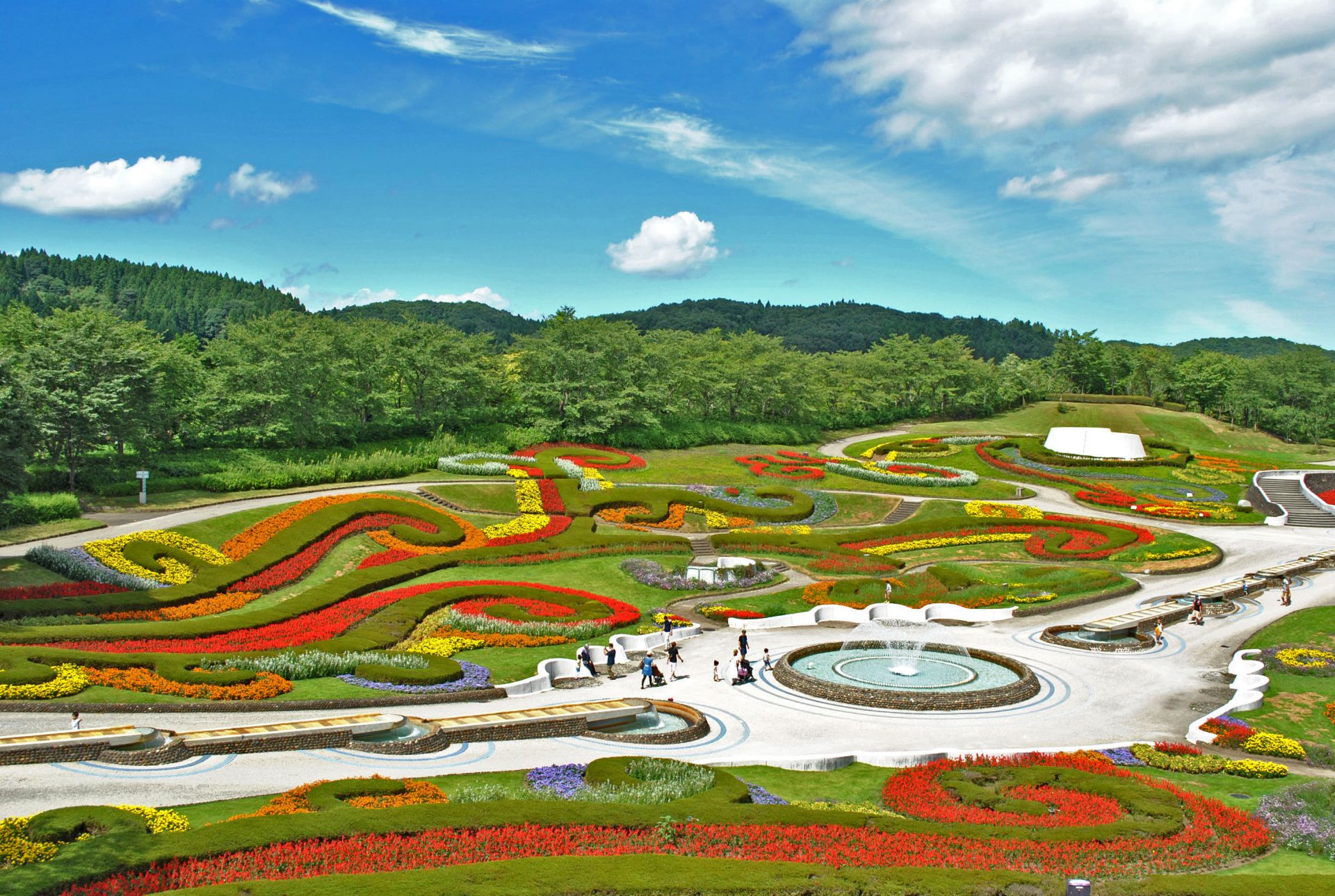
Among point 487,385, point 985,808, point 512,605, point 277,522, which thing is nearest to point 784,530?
point 512,605

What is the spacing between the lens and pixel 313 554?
3797 cm

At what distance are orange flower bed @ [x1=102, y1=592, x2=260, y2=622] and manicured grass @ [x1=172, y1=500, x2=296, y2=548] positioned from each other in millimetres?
5704

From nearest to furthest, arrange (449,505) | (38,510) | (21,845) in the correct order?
(21,845) → (38,510) → (449,505)

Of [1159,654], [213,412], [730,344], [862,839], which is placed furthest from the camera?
[730,344]

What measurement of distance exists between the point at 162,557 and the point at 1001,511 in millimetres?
45819

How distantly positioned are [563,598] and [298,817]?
824 inches

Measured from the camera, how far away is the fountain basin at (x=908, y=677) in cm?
2598

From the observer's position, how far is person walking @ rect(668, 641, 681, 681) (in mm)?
29155

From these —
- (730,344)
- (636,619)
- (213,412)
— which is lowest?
(636,619)

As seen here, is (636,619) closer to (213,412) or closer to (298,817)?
(298,817)

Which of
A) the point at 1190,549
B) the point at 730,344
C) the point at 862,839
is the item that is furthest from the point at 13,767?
the point at 730,344

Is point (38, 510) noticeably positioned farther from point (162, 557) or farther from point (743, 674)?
point (743, 674)

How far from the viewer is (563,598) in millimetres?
35062

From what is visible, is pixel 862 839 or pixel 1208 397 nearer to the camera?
pixel 862 839
